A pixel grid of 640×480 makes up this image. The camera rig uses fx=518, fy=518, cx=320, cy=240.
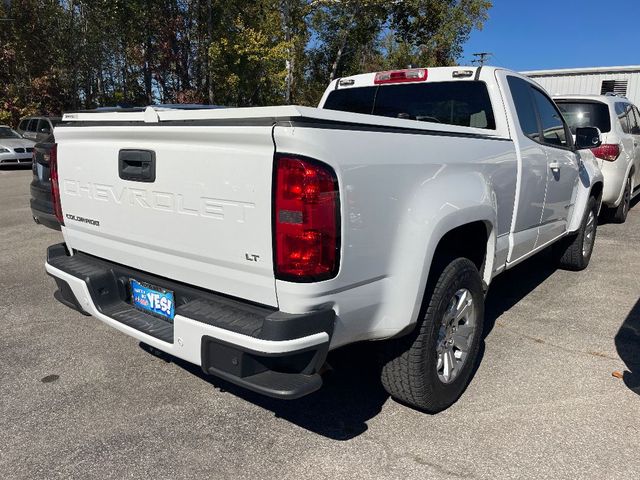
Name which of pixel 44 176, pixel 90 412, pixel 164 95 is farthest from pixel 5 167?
pixel 90 412

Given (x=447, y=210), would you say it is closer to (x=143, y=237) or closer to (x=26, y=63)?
(x=143, y=237)

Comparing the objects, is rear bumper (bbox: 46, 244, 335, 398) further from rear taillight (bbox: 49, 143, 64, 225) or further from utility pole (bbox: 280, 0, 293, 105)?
utility pole (bbox: 280, 0, 293, 105)

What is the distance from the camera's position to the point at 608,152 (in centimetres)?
712

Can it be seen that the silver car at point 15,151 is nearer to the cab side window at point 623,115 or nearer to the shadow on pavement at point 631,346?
the cab side window at point 623,115

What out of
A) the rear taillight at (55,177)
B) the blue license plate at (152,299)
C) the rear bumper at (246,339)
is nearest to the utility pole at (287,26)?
the rear taillight at (55,177)

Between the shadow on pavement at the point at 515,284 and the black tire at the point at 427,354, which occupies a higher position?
the black tire at the point at 427,354

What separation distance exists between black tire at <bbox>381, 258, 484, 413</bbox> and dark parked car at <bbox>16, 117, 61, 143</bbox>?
17.0 m

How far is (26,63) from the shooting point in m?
23.0

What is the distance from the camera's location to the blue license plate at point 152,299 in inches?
101

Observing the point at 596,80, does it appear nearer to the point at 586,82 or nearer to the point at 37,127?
the point at 586,82

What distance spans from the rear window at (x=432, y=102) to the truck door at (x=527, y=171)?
0.25 m

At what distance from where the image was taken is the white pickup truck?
2.01 meters

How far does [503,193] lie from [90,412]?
111 inches

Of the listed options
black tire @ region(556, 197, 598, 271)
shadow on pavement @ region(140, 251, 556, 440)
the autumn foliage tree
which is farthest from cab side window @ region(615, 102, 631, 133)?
the autumn foliage tree
